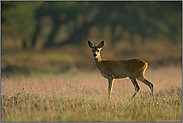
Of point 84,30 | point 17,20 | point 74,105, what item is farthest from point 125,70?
point 84,30

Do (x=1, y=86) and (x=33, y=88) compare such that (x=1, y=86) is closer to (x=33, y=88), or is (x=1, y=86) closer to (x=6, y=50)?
(x=33, y=88)

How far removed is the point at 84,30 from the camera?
2870 cm

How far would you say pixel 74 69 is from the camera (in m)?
18.2

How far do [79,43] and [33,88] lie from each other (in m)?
19.4

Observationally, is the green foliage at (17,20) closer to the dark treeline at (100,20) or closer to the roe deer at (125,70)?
the dark treeline at (100,20)

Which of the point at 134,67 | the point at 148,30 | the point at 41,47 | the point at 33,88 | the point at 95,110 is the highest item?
the point at 148,30

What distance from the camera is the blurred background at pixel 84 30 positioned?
2191cm

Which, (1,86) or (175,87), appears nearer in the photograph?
(1,86)

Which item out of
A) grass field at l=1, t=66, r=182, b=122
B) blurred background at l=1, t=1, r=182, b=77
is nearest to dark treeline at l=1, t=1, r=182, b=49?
blurred background at l=1, t=1, r=182, b=77

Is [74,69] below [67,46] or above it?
below

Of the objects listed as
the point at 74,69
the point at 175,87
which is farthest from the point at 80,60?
the point at 175,87

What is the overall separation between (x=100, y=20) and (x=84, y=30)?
2274 mm

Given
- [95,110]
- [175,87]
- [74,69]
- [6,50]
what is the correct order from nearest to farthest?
1. [95,110]
2. [175,87]
3. [74,69]
4. [6,50]

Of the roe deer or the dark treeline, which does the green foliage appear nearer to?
the dark treeline
